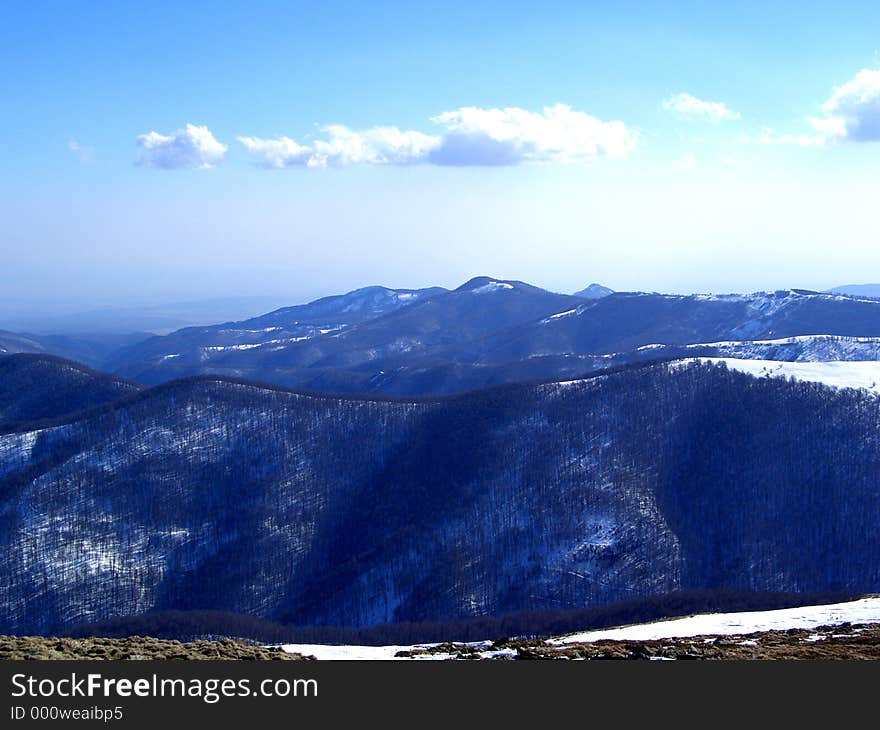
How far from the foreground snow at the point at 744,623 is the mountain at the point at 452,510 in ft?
279

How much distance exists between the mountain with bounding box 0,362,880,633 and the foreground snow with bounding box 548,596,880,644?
8499cm

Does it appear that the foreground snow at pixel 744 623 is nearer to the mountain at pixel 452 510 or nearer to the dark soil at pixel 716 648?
the dark soil at pixel 716 648

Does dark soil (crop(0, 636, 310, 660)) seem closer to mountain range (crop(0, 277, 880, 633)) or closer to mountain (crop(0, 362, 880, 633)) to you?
mountain range (crop(0, 277, 880, 633))

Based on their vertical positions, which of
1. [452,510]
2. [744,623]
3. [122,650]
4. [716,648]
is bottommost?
[452,510]

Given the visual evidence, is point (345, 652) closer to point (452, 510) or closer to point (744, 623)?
point (744, 623)

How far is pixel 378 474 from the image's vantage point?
190m

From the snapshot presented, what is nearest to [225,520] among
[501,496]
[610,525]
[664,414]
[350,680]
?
[501,496]

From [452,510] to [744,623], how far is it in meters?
116

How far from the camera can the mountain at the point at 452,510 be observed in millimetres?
143375

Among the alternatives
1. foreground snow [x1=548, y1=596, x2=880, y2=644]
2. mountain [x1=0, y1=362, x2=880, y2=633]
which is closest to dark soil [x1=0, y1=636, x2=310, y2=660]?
foreground snow [x1=548, y1=596, x2=880, y2=644]

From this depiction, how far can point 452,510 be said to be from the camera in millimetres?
164500

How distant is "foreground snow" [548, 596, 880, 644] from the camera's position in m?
48.3

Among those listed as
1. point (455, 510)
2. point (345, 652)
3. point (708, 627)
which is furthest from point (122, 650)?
point (455, 510)

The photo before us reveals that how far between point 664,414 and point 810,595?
77843mm
